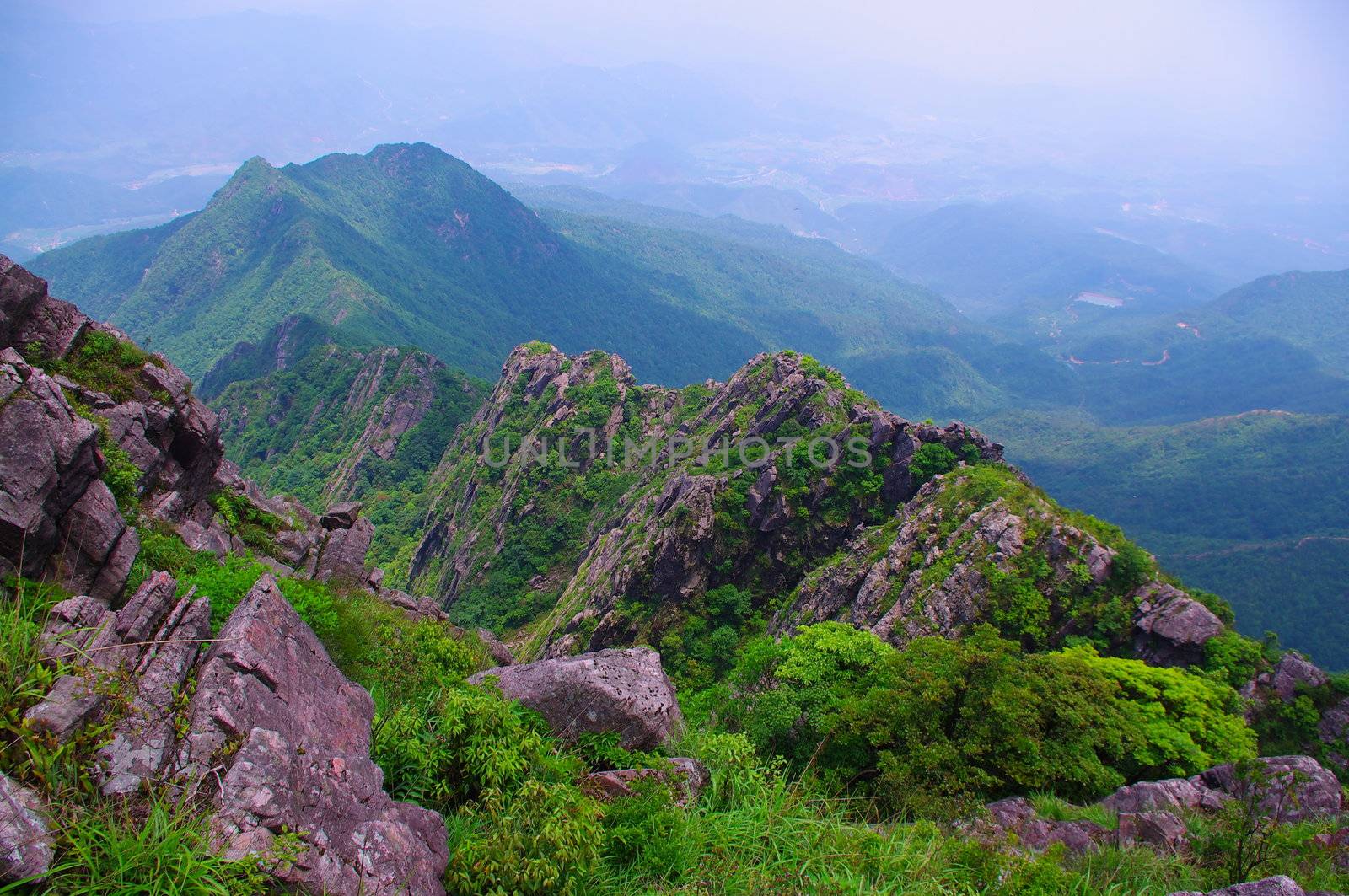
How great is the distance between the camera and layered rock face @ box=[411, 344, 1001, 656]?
42.2 metres

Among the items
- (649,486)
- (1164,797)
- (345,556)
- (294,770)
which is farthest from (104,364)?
(649,486)

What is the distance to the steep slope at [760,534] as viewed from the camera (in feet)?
93.2

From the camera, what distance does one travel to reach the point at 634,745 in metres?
12.5

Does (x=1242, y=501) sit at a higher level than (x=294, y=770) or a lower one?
lower

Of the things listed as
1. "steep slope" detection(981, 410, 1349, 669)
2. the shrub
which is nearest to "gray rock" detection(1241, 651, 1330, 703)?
the shrub

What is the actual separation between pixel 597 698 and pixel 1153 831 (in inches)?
456

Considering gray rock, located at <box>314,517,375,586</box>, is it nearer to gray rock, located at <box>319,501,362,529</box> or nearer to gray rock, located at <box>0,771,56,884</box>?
gray rock, located at <box>319,501,362,529</box>

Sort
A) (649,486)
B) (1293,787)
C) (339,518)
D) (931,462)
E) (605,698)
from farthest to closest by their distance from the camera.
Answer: (649,486) < (931,462) < (339,518) < (1293,787) < (605,698)

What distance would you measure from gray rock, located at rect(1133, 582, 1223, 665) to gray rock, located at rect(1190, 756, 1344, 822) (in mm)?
8527

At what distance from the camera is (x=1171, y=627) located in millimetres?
25828

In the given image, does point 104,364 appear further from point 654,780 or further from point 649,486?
point 649,486

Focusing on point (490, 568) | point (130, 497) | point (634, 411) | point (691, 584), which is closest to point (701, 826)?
point (130, 497)

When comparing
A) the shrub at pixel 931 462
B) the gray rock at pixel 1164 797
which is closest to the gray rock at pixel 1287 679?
the gray rock at pixel 1164 797

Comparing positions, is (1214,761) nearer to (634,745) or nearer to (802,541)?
(634,745)
